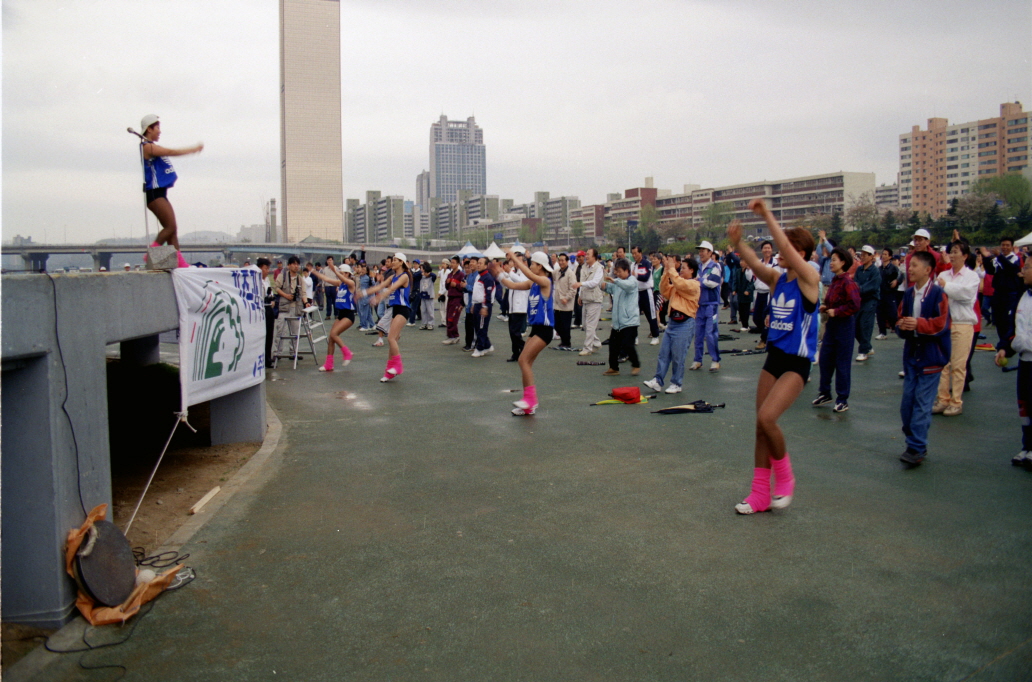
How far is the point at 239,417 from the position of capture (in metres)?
8.54

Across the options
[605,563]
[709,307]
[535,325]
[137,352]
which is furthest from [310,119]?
[605,563]

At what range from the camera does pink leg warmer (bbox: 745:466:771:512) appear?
5.78m

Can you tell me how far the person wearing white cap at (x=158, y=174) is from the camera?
7422 millimetres

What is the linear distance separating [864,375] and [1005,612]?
28.5ft

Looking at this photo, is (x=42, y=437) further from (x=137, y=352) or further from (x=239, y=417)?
(x=137, y=352)

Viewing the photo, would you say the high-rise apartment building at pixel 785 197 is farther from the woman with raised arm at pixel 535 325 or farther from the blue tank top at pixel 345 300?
the woman with raised arm at pixel 535 325

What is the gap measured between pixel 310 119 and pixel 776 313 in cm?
14315

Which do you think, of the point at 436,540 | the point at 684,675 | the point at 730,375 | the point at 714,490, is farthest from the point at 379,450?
the point at 730,375

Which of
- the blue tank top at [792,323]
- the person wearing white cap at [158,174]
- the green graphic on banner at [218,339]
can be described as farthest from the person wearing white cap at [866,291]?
the person wearing white cap at [158,174]

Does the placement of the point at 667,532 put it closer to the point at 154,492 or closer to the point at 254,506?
the point at 254,506

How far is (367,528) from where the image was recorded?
18.4ft

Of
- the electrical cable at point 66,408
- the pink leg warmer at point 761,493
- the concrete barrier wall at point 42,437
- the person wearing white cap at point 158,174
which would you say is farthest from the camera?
the person wearing white cap at point 158,174

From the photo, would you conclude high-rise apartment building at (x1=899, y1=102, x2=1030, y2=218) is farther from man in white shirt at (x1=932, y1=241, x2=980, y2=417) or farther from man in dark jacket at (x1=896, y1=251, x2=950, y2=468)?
man in dark jacket at (x1=896, y1=251, x2=950, y2=468)

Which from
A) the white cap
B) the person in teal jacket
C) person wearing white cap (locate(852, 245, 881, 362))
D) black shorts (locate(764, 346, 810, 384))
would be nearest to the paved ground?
black shorts (locate(764, 346, 810, 384))
